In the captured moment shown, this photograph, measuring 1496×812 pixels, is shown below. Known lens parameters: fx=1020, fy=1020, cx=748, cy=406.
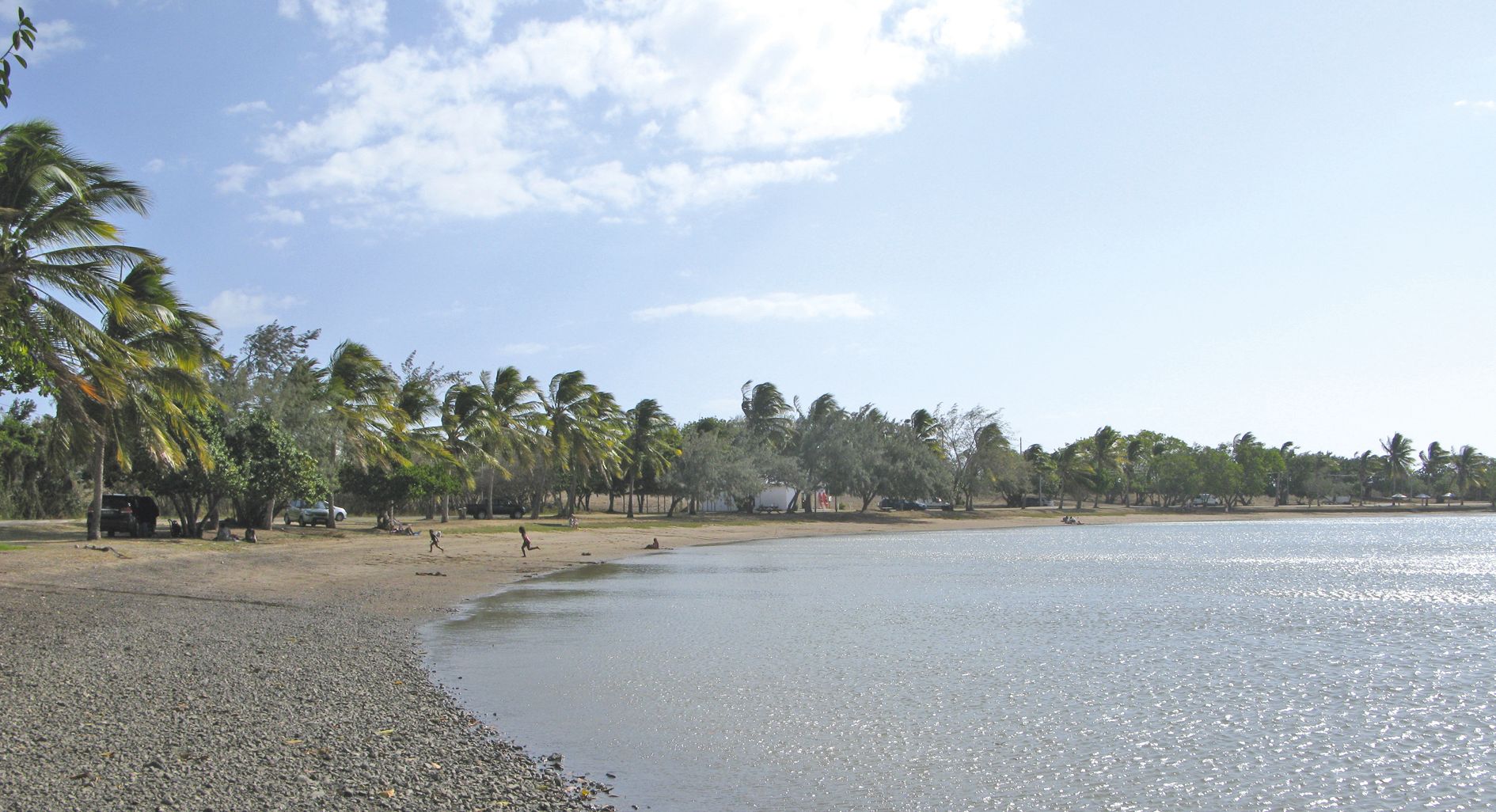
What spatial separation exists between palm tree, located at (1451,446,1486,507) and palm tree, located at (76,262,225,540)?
16762 cm

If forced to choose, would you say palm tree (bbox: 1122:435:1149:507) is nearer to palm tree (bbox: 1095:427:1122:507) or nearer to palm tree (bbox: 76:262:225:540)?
palm tree (bbox: 1095:427:1122:507)

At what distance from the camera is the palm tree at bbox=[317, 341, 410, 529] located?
4134cm

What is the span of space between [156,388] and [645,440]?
4511 centimetres

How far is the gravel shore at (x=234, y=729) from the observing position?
24.9 ft

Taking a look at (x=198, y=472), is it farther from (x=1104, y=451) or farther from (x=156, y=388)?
(x=1104, y=451)

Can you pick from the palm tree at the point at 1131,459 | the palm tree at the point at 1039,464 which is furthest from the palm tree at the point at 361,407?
the palm tree at the point at 1131,459

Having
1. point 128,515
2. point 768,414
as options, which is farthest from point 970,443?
point 128,515

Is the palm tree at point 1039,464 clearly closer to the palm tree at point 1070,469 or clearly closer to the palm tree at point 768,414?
the palm tree at point 1070,469

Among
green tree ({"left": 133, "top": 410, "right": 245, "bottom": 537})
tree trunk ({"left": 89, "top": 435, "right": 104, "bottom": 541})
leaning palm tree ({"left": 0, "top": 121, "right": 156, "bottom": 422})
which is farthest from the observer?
green tree ({"left": 133, "top": 410, "right": 245, "bottom": 537})

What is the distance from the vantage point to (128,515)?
32.6 m

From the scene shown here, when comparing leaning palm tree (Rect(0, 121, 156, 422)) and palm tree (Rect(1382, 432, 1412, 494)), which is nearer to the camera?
leaning palm tree (Rect(0, 121, 156, 422))

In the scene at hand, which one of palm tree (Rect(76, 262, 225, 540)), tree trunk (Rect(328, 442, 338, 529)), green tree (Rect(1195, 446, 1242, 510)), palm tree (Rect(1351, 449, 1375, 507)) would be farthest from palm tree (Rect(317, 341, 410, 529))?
palm tree (Rect(1351, 449, 1375, 507))

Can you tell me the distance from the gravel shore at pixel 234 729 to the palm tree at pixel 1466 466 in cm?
17102

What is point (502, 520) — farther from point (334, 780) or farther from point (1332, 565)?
point (334, 780)
